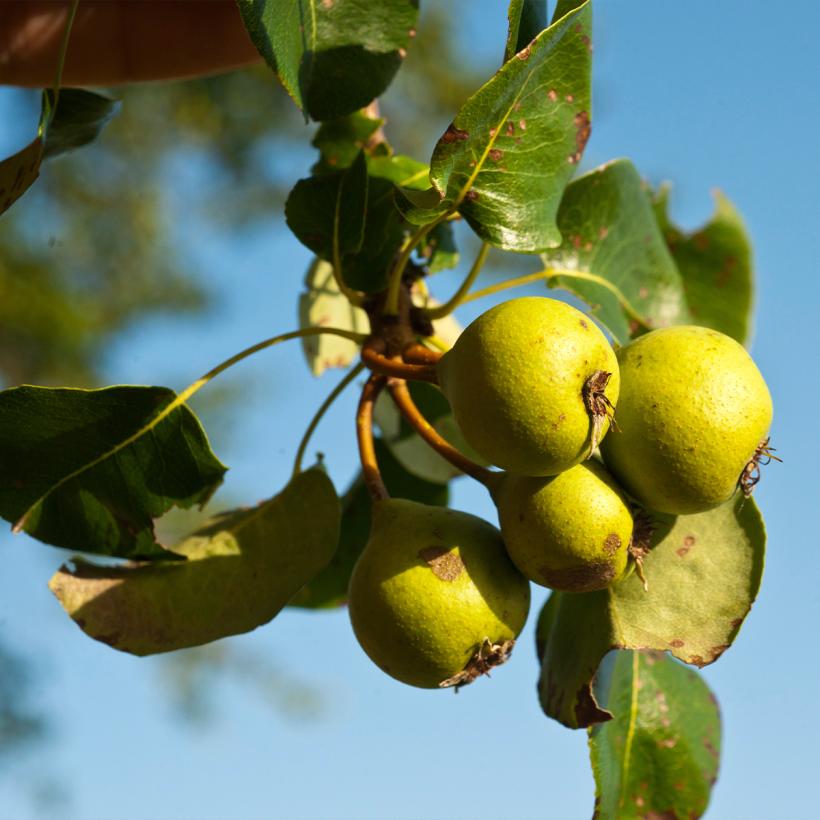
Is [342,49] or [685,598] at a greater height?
[342,49]

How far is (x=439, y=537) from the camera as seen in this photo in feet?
4.67

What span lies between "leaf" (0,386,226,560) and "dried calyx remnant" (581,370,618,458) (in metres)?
0.64

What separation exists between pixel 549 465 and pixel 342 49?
0.79 m

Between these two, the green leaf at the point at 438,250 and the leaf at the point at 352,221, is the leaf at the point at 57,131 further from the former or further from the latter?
the green leaf at the point at 438,250

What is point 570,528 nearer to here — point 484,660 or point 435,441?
point 484,660

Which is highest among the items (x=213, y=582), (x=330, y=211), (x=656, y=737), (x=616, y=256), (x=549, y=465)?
(x=616, y=256)

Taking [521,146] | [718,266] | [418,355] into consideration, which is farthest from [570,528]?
[718,266]

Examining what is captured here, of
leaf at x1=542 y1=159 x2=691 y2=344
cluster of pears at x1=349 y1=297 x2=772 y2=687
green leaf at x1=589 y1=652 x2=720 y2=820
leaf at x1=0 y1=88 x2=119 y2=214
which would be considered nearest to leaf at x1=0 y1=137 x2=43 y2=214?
leaf at x1=0 y1=88 x2=119 y2=214

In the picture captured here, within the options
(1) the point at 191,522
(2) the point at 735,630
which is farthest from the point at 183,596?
(1) the point at 191,522

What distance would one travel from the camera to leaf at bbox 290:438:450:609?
85.5 inches

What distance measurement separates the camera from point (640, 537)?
1464mm

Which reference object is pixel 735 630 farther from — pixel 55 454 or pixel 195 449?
pixel 55 454

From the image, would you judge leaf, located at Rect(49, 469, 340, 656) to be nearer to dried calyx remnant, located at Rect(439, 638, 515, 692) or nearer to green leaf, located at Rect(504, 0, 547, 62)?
dried calyx remnant, located at Rect(439, 638, 515, 692)

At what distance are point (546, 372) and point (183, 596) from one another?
749mm
